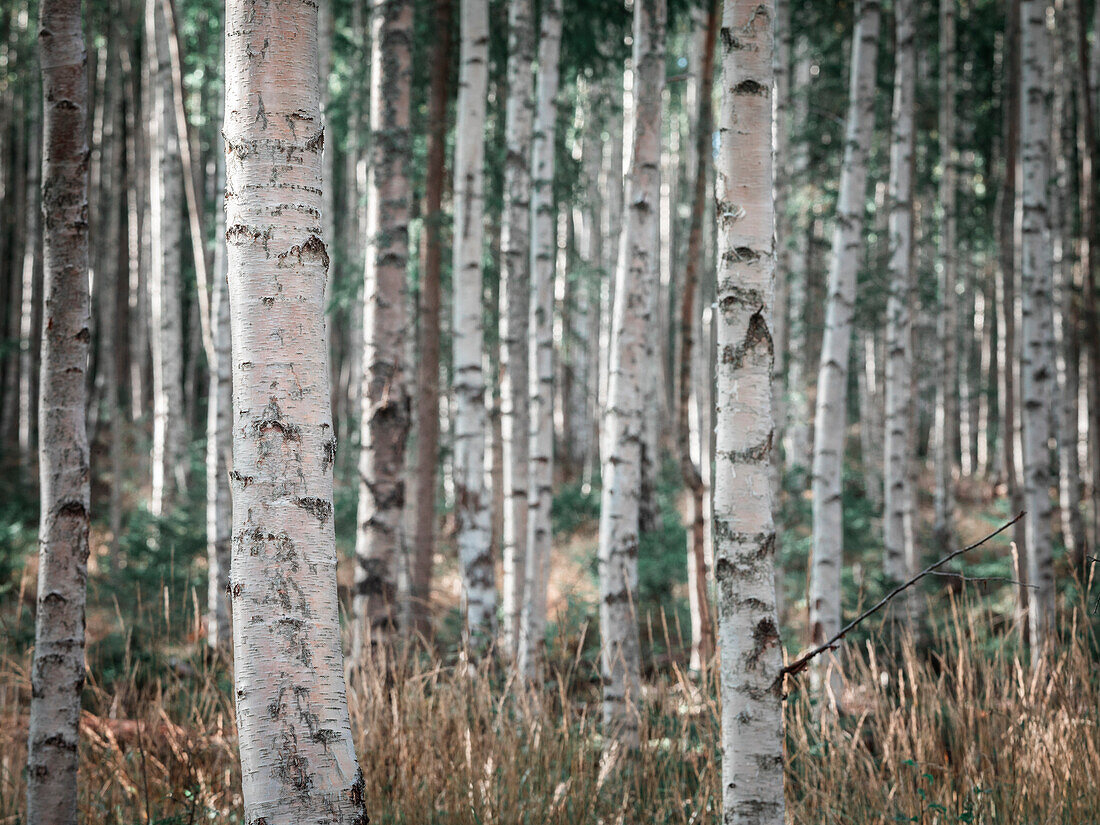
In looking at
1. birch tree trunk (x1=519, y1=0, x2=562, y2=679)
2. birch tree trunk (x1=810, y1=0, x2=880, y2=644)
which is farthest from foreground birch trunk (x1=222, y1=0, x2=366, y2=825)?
birch tree trunk (x1=810, y1=0, x2=880, y2=644)

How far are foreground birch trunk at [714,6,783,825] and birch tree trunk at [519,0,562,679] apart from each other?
112 inches

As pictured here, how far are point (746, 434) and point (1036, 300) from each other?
15.4 feet

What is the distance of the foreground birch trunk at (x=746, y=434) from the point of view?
2.24m

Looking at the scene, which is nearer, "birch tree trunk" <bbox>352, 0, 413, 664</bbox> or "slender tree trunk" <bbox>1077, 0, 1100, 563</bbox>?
"birch tree trunk" <bbox>352, 0, 413, 664</bbox>

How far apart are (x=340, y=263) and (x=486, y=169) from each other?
2322 mm

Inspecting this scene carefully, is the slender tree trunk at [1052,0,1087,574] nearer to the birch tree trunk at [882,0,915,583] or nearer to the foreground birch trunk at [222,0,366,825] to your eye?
the birch tree trunk at [882,0,915,583]

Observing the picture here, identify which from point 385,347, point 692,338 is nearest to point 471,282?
point 385,347

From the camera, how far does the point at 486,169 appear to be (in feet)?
26.7

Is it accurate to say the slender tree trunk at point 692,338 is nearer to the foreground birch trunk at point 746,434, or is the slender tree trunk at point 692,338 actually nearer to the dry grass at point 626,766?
the dry grass at point 626,766

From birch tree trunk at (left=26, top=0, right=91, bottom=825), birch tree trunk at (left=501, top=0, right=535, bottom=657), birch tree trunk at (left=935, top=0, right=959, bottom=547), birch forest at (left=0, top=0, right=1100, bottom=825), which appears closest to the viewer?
birch forest at (left=0, top=0, right=1100, bottom=825)

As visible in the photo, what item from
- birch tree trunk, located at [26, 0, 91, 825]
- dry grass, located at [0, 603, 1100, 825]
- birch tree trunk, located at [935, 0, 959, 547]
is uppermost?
birch tree trunk, located at [935, 0, 959, 547]

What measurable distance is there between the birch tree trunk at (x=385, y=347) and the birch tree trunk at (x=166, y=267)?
6253 mm

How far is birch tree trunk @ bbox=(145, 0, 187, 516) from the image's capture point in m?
10.2

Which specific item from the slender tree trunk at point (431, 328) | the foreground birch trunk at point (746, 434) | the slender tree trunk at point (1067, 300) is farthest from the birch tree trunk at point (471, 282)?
the slender tree trunk at point (1067, 300)
